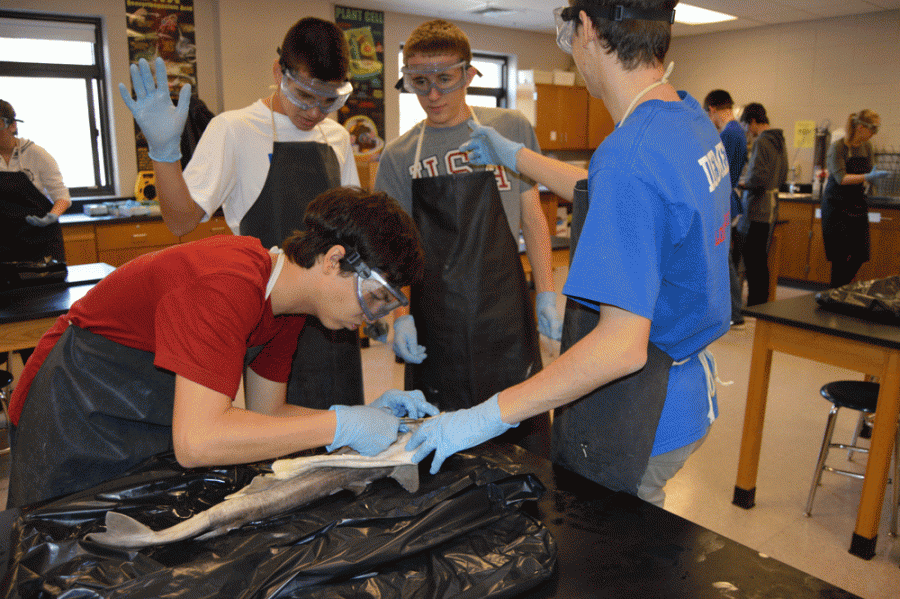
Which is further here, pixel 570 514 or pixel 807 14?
pixel 807 14

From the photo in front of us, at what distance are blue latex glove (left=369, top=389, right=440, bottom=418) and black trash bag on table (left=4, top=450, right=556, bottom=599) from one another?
351 mm

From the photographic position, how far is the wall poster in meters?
5.47

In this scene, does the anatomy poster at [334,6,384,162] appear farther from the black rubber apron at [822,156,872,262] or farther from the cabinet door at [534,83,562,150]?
the black rubber apron at [822,156,872,262]

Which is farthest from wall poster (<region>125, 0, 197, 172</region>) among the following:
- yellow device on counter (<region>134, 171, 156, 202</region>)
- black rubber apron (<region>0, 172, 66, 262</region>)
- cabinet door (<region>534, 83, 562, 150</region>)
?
cabinet door (<region>534, 83, 562, 150</region>)

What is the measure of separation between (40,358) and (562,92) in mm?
7833

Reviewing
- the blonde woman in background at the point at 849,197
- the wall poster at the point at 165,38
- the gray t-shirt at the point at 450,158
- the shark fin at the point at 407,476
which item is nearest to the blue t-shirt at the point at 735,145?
the blonde woman in background at the point at 849,197

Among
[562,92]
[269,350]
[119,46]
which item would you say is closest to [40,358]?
[269,350]

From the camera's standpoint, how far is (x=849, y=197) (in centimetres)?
556

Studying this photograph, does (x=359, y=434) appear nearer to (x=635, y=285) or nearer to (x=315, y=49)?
(x=635, y=285)

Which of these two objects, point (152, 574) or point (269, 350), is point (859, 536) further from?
point (152, 574)

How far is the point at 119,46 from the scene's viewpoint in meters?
5.45

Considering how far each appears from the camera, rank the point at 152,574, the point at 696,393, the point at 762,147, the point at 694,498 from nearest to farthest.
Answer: the point at 152,574, the point at 696,393, the point at 694,498, the point at 762,147

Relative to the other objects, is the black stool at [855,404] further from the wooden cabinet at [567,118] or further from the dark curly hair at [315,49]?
the wooden cabinet at [567,118]

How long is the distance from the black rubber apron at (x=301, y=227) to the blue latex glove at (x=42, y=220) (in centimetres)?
235
